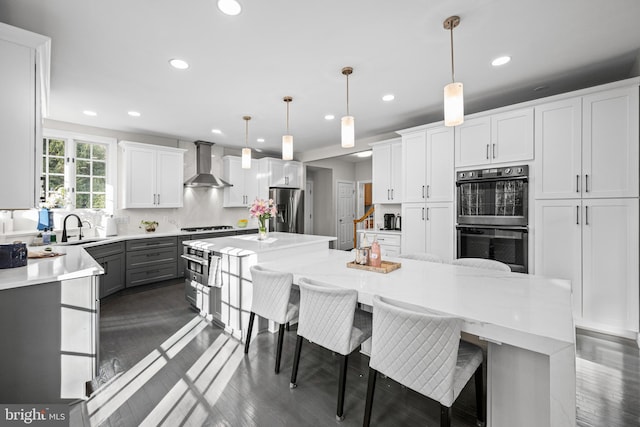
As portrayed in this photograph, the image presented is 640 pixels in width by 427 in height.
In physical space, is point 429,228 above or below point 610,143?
below

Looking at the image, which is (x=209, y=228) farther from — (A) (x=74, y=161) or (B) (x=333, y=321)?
(B) (x=333, y=321)

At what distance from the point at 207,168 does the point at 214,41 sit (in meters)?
3.69

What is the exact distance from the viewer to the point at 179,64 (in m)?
2.54

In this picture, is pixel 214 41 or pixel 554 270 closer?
pixel 214 41

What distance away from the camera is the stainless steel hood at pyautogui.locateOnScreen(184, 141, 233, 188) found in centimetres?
526

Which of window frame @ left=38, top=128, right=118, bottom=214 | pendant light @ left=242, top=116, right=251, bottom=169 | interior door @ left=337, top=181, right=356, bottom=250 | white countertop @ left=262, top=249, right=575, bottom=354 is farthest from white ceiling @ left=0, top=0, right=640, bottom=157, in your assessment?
interior door @ left=337, top=181, right=356, bottom=250

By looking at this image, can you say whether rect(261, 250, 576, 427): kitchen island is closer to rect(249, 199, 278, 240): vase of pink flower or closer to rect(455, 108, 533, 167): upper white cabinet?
rect(249, 199, 278, 240): vase of pink flower

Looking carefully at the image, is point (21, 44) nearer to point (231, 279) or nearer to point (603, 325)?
point (231, 279)

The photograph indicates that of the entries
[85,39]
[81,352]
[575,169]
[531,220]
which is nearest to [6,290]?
[81,352]

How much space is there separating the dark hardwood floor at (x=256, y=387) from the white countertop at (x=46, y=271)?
2.81 feet

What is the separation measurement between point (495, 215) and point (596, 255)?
0.95 meters

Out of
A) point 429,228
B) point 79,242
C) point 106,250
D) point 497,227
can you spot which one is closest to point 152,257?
point 106,250

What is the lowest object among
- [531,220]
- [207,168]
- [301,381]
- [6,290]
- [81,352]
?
[301,381]

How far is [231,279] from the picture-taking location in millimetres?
2824
